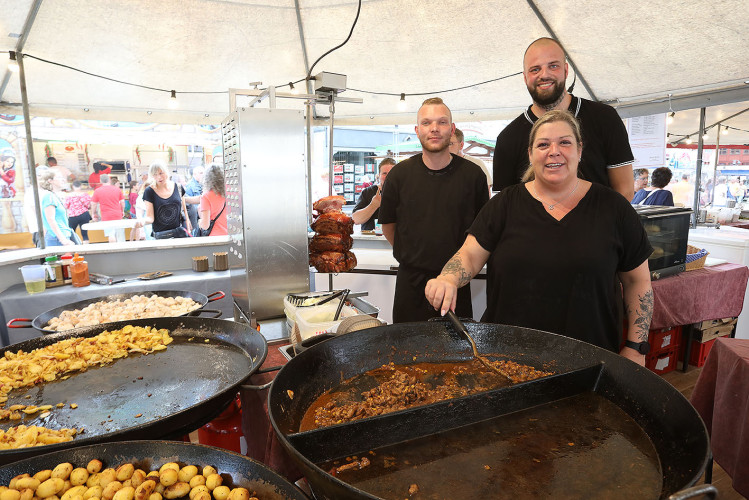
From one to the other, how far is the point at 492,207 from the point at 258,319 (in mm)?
1431

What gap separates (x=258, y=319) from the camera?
246 centimetres

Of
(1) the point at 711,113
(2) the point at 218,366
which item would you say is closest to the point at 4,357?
(2) the point at 218,366

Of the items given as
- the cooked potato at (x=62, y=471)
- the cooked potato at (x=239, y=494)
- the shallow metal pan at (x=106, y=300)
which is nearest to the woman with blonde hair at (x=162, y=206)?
the shallow metal pan at (x=106, y=300)

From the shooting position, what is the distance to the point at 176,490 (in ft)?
2.96

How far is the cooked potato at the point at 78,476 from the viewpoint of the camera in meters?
0.93

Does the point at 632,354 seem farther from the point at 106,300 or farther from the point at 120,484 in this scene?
the point at 106,300

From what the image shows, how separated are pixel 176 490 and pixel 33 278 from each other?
3.87m

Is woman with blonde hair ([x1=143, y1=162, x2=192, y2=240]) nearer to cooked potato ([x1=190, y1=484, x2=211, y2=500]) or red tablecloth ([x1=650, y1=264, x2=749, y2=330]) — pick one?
cooked potato ([x1=190, y1=484, x2=211, y2=500])

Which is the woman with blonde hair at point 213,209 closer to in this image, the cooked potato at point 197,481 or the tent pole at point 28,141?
the tent pole at point 28,141

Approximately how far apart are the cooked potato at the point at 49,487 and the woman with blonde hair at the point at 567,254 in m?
1.41

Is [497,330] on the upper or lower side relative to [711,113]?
lower

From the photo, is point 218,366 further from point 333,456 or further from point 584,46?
point 584,46

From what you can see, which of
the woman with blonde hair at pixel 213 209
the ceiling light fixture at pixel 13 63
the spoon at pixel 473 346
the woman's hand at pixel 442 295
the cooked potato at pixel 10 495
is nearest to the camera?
the cooked potato at pixel 10 495

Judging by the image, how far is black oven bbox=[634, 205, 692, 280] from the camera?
3.73 metres
